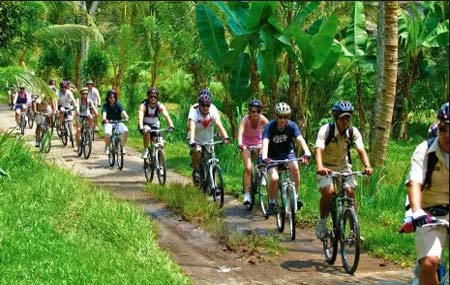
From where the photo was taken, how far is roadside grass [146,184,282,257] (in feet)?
27.2

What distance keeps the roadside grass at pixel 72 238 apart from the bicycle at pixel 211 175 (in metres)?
1.61

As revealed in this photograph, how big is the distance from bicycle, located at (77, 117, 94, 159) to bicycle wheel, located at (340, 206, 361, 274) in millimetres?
8943

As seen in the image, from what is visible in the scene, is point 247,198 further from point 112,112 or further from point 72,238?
point 112,112

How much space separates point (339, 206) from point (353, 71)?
828 centimetres

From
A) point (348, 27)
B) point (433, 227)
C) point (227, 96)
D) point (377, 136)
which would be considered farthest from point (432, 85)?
point (433, 227)

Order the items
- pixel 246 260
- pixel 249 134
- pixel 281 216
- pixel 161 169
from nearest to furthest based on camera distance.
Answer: pixel 246 260 → pixel 281 216 → pixel 249 134 → pixel 161 169

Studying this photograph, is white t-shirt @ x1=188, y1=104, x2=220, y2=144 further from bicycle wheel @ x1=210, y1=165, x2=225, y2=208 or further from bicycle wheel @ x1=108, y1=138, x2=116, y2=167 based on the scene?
bicycle wheel @ x1=108, y1=138, x2=116, y2=167

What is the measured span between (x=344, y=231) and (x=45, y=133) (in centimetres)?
1134

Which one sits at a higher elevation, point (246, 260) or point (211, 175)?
point (211, 175)

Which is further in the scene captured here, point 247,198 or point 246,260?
point 247,198

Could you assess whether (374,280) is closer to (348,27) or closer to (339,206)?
(339,206)

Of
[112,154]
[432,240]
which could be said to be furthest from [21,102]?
[432,240]

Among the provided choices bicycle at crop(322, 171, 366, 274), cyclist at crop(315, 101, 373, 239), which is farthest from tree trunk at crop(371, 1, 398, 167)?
bicycle at crop(322, 171, 366, 274)

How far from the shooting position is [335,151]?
7902mm
